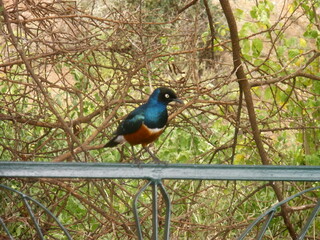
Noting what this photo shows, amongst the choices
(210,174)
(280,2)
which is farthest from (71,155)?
(280,2)

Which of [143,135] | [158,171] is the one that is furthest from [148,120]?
[158,171]

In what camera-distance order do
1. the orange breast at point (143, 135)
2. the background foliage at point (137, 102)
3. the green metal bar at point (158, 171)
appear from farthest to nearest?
1. the background foliage at point (137, 102)
2. the orange breast at point (143, 135)
3. the green metal bar at point (158, 171)

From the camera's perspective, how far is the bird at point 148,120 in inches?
109

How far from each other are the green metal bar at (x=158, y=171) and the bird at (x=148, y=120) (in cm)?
124

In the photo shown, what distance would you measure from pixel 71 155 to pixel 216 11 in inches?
219

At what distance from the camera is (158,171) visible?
1.51 m

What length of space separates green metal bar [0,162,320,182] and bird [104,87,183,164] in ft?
4.06

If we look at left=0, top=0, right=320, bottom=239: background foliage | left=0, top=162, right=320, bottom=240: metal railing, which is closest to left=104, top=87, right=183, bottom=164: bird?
left=0, top=0, right=320, bottom=239: background foliage

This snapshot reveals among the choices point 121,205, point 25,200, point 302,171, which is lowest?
point 121,205

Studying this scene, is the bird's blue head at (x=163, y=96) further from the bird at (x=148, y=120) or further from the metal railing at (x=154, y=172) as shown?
the metal railing at (x=154, y=172)

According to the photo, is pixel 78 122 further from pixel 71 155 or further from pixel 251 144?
pixel 251 144

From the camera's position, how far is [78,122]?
10.9 ft

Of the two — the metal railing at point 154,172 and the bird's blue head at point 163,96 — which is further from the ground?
the bird's blue head at point 163,96

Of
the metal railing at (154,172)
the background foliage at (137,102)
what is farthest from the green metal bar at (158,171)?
the background foliage at (137,102)
